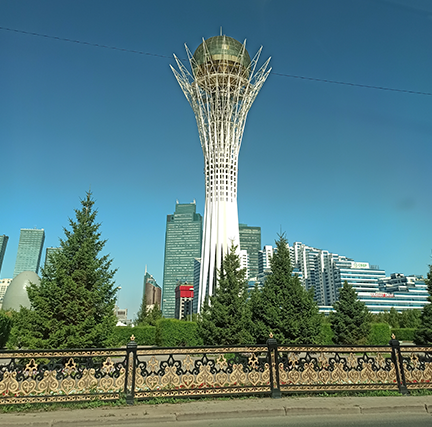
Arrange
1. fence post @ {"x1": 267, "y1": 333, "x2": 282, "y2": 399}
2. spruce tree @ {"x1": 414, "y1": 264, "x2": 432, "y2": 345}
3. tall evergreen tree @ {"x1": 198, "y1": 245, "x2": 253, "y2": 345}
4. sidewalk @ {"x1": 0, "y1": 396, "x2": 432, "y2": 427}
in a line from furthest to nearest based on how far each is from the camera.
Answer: spruce tree @ {"x1": 414, "y1": 264, "x2": 432, "y2": 345} < tall evergreen tree @ {"x1": 198, "y1": 245, "x2": 253, "y2": 345} < fence post @ {"x1": 267, "y1": 333, "x2": 282, "y2": 399} < sidewalk @ {"x1": 0, "y1": 396, "x2": 432, "y2": 427}

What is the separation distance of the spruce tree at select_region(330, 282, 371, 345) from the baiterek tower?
39.4ft

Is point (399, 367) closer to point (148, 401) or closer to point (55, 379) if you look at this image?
point (148, 401)

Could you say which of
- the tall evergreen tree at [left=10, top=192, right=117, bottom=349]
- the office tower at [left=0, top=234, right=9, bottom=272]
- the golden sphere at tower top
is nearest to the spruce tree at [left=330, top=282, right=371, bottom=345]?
the tall evergreen tree at [left=10, top=192, right=117, bottom=349]

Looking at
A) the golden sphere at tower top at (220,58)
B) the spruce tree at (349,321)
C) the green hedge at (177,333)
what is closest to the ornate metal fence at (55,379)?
the green hedge at (177,333)

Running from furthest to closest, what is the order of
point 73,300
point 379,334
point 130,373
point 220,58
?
1. point 220,58
2. point 379,334
3. point 73,300
4. point 130,373

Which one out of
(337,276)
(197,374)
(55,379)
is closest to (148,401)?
(197,374)

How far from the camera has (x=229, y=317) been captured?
16.5 meters

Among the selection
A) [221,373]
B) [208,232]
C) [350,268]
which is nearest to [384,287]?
[350,268]

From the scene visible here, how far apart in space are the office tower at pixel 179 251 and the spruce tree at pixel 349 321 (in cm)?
16679

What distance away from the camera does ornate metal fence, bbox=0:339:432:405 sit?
612 cm

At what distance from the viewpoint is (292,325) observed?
1263 cm

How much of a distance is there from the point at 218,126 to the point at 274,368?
99.5 ft

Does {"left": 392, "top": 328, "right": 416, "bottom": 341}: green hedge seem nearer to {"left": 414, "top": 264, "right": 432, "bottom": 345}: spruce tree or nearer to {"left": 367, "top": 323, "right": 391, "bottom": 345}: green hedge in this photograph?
{"left": 367, "top": 323, "right": 391, "bottom": 345}: green hedge

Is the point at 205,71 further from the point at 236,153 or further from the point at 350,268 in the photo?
the point at 350,268
